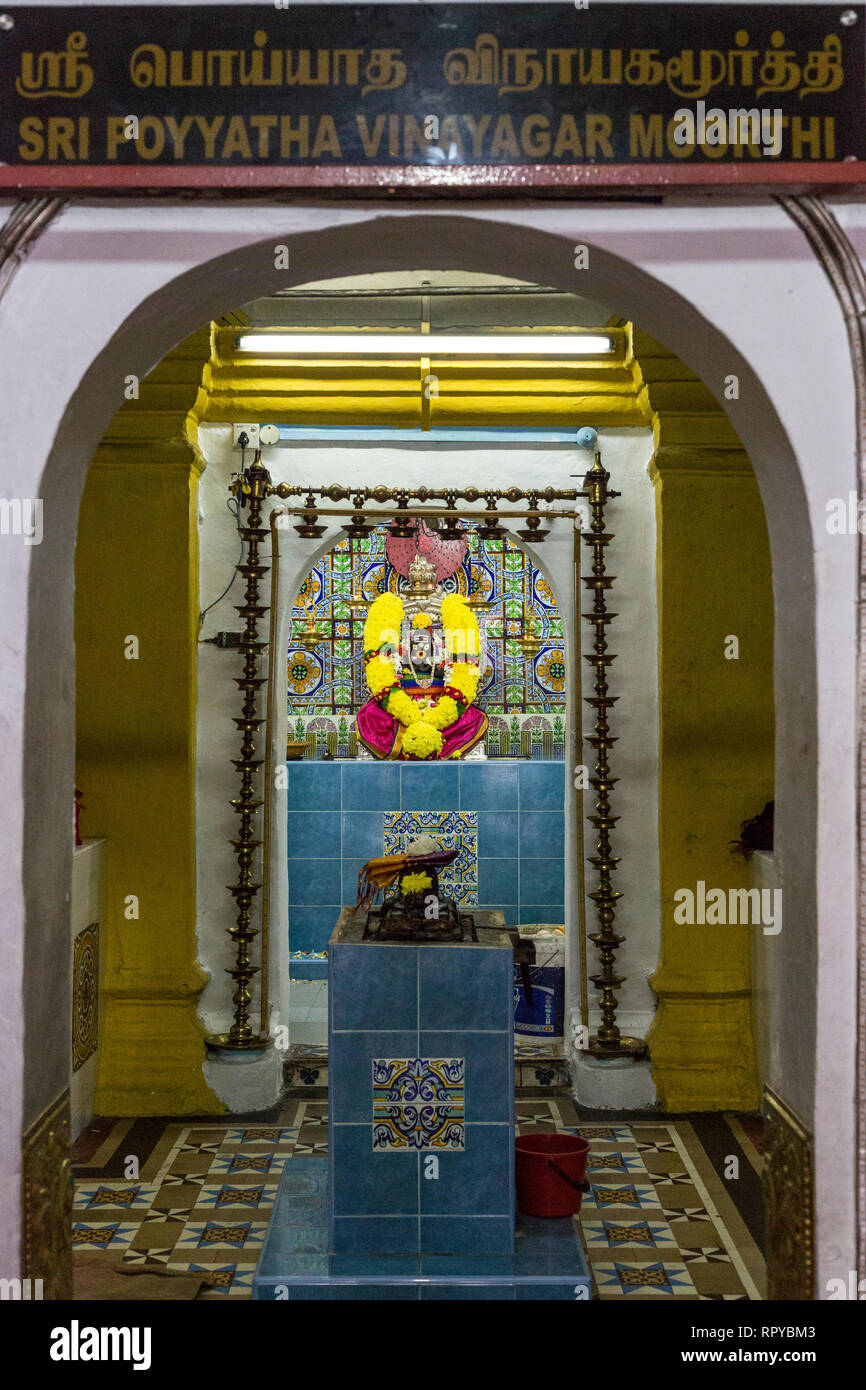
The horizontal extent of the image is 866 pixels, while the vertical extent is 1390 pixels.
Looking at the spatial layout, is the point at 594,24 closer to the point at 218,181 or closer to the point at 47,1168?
the point at 218,181

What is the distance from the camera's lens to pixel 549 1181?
4.78 meters

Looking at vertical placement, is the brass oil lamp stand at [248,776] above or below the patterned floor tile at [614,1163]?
above

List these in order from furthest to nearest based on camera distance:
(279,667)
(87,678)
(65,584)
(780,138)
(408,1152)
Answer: (279,667) → (87,678) → (408,1152) → (65,584) → (780,138)

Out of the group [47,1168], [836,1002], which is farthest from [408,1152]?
[836,1002]

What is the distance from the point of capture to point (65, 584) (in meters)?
3.05

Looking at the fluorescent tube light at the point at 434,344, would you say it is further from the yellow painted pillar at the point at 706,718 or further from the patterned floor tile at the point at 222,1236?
the patterned floor tile at the point at 222,1236

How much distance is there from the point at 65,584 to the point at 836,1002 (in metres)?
2.09

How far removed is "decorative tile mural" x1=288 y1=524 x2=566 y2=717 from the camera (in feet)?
33.1

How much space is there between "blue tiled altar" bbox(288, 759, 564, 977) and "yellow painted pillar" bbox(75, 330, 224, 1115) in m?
3.12

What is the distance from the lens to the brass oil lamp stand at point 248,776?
A: 6.55m

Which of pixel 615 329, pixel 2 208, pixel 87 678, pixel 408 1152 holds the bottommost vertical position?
pixel 408 1152

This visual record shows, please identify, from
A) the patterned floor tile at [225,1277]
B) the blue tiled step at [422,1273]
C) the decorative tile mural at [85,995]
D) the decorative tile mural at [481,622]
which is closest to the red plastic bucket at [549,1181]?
the blue tiled step at [422,1273]

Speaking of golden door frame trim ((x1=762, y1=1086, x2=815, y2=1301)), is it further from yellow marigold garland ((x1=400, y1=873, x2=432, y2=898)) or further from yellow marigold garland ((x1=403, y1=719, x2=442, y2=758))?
yellow marigold garland ((x1=403, y1=719, x2=442, y2=758))

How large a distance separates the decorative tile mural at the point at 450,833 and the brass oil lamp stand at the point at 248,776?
2939 mm
